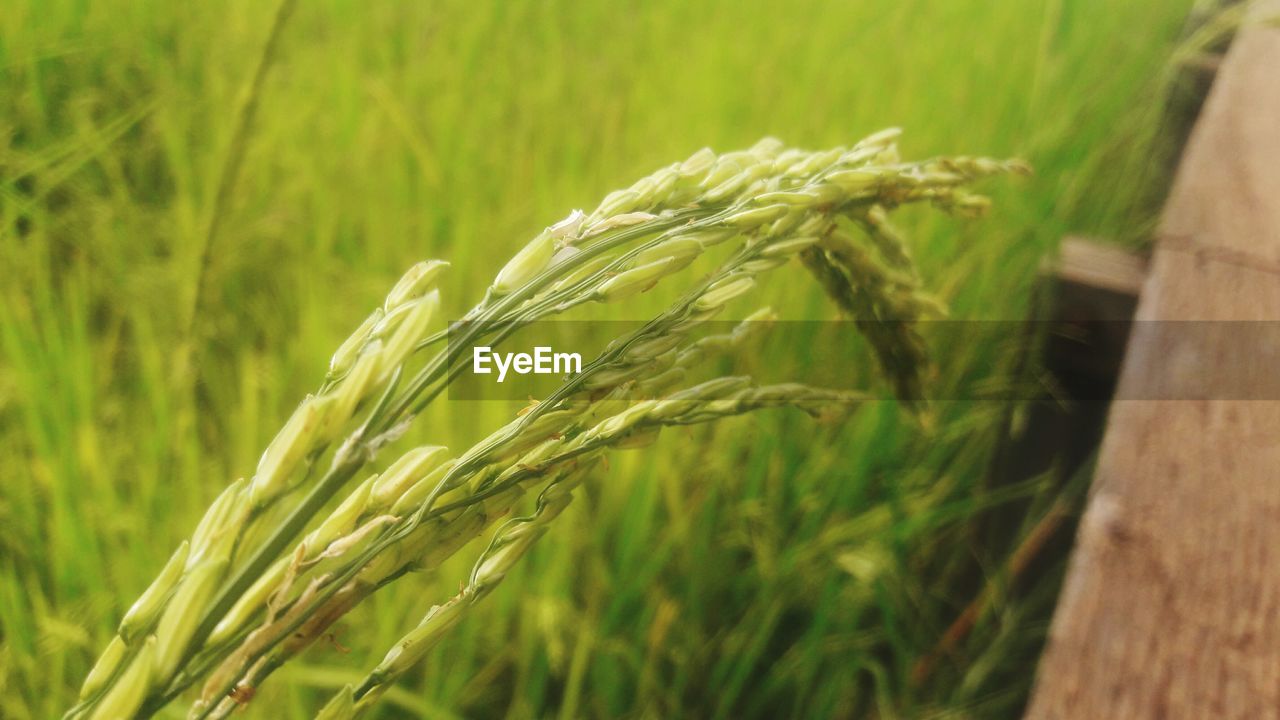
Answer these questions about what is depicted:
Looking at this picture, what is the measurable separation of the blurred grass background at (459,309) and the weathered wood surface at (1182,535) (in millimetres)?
253

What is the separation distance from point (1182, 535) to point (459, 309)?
2.16ft

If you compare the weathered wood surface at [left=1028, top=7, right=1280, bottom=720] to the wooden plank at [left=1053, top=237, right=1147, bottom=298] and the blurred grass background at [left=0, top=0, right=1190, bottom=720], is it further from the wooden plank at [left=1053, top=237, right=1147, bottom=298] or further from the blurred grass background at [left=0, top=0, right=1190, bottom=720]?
the blurred grass background at [left=0, top=0, right=1190, bottom=720]

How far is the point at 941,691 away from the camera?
89 centimetres

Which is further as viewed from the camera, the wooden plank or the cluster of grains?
the wooden plank

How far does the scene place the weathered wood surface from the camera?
1.59ft

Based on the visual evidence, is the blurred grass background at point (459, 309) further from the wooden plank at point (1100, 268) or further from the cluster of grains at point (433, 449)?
the cluster of grains at point (433, 449)

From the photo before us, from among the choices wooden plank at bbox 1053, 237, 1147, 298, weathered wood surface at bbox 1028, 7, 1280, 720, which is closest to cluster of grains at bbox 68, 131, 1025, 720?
weathered wood surface at bbox 1028, 7, 1280, 720

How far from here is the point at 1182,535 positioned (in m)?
0.55

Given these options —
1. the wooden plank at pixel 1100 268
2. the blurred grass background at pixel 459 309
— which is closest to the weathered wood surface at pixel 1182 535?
the wooden plank at pixel 1100 268

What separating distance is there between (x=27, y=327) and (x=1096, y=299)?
3.39 ft

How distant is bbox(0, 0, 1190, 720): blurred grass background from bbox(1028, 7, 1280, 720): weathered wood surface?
0.83 feet

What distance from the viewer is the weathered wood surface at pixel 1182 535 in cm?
48

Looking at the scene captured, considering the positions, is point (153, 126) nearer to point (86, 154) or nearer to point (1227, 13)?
point (86, 154)

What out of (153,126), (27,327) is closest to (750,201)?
(27,327)
